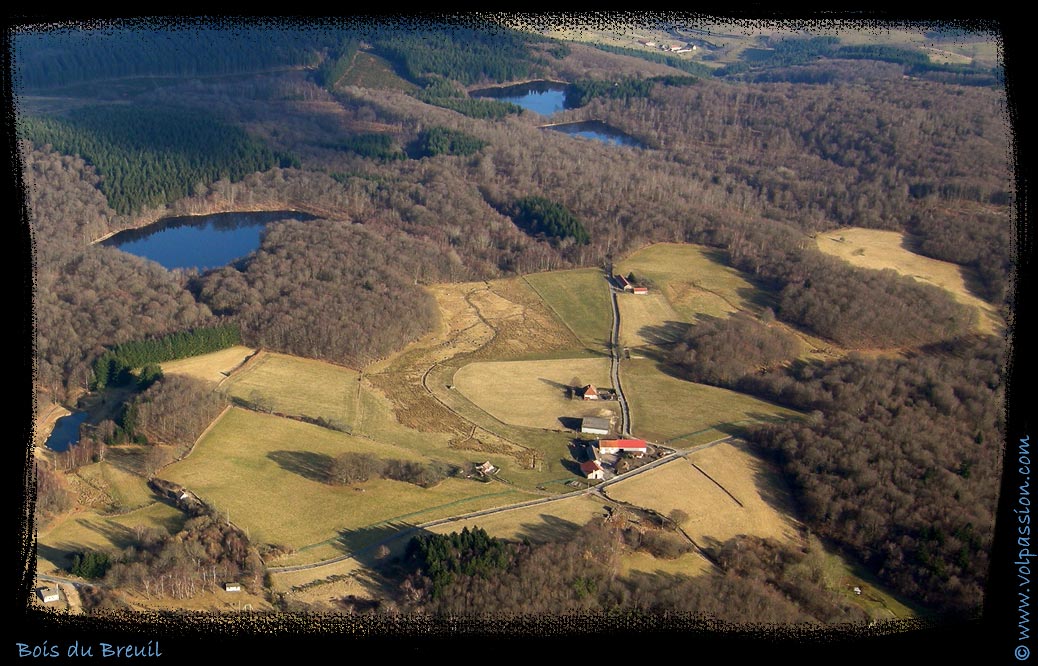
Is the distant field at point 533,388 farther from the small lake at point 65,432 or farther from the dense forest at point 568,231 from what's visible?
the small lake at point 65,432

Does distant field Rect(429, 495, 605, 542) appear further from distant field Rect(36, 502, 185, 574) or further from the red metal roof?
distant field Rect(36, 502, 185, 574)

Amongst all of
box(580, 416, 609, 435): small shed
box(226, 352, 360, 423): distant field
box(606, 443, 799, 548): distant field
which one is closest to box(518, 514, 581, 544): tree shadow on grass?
box(606, 443, 799, 548): distant field

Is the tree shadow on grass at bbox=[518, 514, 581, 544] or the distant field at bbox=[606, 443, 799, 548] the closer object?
the tree shadow on grass at bbox=[518, 514, 581, 544]

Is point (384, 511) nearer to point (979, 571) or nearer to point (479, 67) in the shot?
point (979, 571)

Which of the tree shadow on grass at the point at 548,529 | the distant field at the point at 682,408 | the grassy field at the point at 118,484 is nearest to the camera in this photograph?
the tree shadow on grass at the point at 548,529

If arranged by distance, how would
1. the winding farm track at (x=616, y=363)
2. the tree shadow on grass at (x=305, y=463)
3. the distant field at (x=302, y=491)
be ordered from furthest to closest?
1. the winding farm track at (x=616, y=363)
2. the tree shadow on grass at (x=305, y=463)
3. the distant field at (x=302, y=491)

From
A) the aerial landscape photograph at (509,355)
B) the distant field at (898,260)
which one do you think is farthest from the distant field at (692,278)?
the distant field at (898,260)

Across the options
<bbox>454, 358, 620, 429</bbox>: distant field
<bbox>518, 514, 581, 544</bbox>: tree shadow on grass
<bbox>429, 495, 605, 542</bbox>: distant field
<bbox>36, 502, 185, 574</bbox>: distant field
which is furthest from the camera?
<bbox>454, 358, 620, 429</bbox>: distant field
